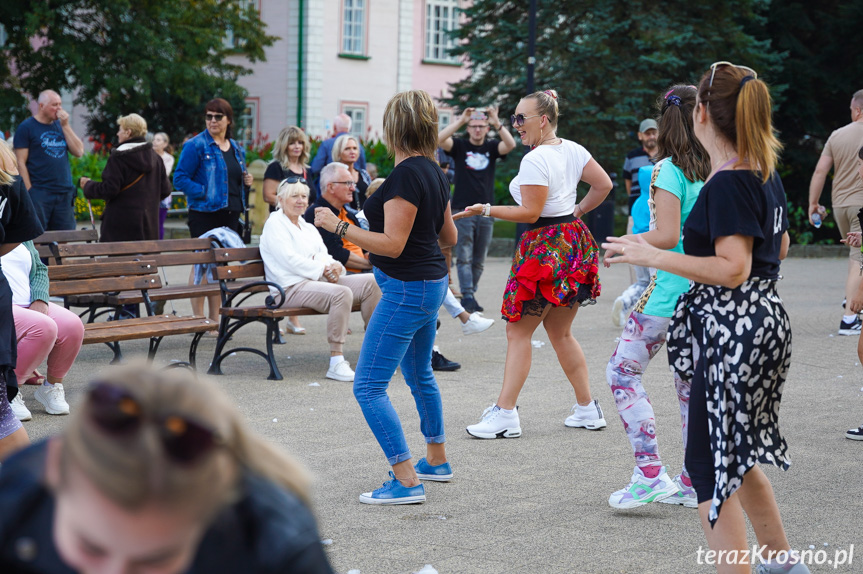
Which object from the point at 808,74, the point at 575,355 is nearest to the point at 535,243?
the point at 575,355

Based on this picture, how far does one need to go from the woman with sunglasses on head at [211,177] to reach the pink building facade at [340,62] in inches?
948

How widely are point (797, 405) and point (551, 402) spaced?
170 centimetres

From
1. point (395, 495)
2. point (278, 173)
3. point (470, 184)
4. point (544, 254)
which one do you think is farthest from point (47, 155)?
point (395, 495)

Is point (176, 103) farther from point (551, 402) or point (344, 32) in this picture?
point (551, 402)

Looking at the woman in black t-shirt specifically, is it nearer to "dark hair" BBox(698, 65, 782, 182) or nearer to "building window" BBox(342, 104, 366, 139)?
"dark hair" BBox(698, 65, 782, 182)

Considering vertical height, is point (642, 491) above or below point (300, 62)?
below

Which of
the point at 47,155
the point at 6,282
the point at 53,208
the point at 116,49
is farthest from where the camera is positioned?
the point at 116,49

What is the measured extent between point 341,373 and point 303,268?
104 centimetres

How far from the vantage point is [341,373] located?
311 inches

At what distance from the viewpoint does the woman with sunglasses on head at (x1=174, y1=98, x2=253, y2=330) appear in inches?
396

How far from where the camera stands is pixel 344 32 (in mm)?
36281

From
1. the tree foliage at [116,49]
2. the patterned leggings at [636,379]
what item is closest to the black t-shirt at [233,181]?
the patterned leggings at [636,379]

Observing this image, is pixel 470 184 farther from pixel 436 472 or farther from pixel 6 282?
pixel 6 282

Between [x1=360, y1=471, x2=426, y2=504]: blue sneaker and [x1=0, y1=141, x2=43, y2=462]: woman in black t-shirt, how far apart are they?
160 cm
